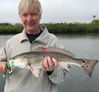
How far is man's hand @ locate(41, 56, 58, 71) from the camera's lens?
3828mm

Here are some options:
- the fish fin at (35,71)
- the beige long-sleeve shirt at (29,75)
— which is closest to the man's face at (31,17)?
the beige long-sleeve shirt at (29,75)

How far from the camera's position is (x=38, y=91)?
4.18 metres

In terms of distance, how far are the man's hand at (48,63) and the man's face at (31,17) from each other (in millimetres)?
537

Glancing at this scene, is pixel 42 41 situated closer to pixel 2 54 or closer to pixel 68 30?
pixel 2 54

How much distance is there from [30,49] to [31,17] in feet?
1.35

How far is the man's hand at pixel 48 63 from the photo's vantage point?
3828 millimetres

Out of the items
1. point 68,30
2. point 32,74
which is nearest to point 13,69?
point 32,74

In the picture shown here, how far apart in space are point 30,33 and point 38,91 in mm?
738

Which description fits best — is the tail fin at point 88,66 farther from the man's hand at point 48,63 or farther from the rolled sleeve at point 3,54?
the rolled sleeve at point 3,54

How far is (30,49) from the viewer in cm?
424

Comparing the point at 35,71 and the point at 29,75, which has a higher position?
the point at 35,71

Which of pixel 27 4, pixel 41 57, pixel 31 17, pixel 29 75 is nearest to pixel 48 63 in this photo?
pixel 41 57

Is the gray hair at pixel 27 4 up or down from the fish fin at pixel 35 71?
up

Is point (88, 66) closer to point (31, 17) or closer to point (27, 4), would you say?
point (31, 17)
